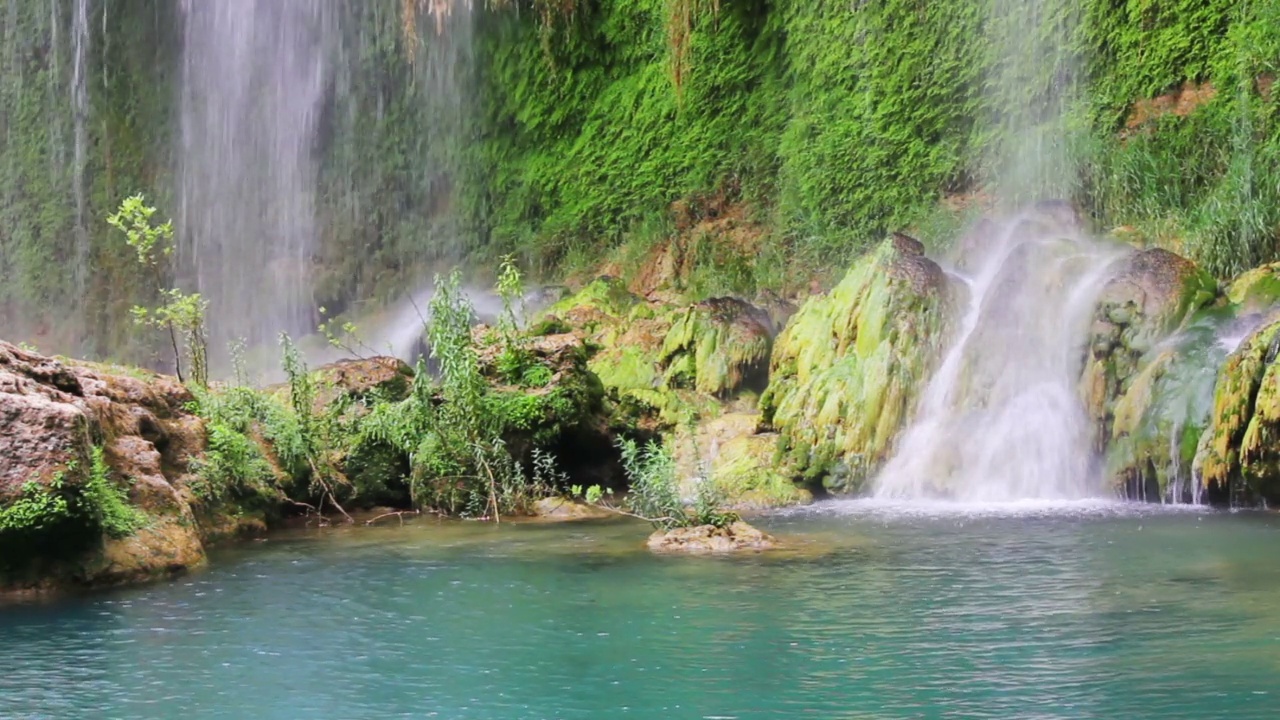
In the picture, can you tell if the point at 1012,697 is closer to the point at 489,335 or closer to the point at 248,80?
the point at 489,335

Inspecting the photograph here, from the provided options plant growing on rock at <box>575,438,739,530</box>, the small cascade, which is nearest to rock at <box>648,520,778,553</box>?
plant growing on rock at <box>575,438,739,530</box>

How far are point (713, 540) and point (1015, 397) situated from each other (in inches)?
201

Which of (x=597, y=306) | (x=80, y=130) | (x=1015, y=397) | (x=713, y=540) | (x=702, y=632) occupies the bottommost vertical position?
(x=702, y=632)

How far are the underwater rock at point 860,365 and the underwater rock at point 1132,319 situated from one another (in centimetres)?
188

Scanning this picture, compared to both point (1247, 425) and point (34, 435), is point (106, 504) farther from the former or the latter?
point (1247, 425)

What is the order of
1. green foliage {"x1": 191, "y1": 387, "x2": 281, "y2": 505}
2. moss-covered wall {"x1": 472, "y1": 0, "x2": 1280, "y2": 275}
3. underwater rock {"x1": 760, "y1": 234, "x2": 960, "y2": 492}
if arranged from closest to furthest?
green foliage {"x1": 191, "y1": 387, "x2": 281, "y2": 505} → underwater rock {"x1": 760, "y1": 234, "x2": 960, "y2": 492} → moss-covered wall {"x1": 472, "y1": 0, "x2": 1280, "y2": 275}

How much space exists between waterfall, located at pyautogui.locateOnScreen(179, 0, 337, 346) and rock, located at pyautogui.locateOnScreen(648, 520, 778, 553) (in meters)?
17.1

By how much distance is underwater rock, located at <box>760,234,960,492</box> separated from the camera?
15.0m

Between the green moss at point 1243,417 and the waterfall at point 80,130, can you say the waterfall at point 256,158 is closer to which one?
the waterfall at point 80,130

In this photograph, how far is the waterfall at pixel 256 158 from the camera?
26938mm

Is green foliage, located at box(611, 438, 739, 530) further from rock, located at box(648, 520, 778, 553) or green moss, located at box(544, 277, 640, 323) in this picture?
green moss, located at box(544, 277, 640, 323)

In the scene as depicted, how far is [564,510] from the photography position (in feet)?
45.2

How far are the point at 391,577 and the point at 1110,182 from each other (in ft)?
41.7

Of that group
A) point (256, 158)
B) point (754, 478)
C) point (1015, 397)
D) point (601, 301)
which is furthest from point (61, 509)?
point (256, 158)
